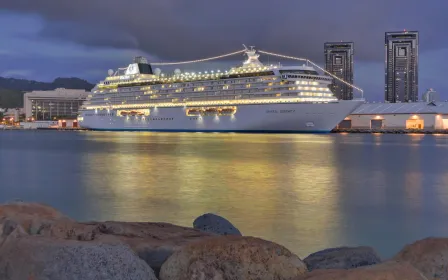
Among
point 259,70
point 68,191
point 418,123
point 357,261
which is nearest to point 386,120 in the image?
point 418,123

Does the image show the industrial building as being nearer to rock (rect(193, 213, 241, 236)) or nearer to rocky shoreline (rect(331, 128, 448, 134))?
rocky shoreline (rect(331, 128, 448, 134))

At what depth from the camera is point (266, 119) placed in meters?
74.9

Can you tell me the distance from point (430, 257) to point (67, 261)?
9.79 ft

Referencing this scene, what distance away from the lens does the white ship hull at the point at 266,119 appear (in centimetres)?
7306

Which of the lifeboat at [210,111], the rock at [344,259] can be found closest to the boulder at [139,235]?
the rock at [344,259]

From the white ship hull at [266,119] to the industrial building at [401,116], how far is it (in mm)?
31282

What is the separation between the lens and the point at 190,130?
87688 millimetres

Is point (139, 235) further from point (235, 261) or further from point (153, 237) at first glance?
point (235, 261)

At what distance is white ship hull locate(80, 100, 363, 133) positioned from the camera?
73.1m

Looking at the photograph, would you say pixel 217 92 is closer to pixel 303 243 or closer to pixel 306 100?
pixel 306 100

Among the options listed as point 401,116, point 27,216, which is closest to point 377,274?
point 27,216

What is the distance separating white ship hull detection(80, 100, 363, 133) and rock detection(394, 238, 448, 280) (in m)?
68.5

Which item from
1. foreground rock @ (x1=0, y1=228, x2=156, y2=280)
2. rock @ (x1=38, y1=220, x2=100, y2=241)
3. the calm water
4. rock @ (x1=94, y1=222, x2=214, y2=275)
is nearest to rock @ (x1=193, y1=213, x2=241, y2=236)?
rock @ (x1=94, y1=222, x2=214, y2=275)

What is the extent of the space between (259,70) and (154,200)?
67.4 meters
